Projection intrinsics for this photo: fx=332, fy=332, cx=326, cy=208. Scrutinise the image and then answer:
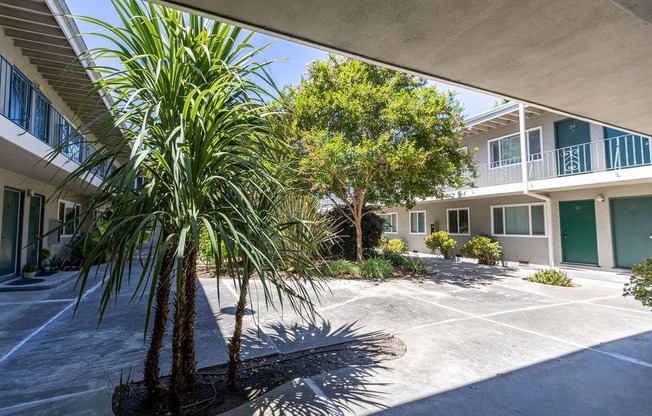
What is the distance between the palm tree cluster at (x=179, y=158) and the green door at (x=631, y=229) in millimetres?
12075

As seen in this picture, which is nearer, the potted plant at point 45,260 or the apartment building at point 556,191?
the apartment building at point 556,191

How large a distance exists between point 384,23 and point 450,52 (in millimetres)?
746

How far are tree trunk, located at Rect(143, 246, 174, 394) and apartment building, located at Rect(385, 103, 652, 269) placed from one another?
1195 cm

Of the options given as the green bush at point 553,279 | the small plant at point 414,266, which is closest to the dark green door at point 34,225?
the small plant at point 414,266

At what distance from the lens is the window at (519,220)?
42.3ft

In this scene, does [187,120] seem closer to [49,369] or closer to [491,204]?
[49,369]

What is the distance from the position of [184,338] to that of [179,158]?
1.62 meters

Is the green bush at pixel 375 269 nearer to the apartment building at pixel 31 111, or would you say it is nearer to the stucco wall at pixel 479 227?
the stucco wall at pixel 479 227

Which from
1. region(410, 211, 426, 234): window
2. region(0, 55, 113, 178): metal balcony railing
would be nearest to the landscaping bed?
region(0, 55, 113, 178): metal balcony railing

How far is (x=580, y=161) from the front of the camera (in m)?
11.2

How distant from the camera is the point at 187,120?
8.19ft

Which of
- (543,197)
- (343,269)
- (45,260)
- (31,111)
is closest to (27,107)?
(31,111)

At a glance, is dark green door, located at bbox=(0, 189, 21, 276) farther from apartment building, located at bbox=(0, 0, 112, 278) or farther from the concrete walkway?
the concrete walkway

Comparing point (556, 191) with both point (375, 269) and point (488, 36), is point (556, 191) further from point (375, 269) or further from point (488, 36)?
point (488, 36)
